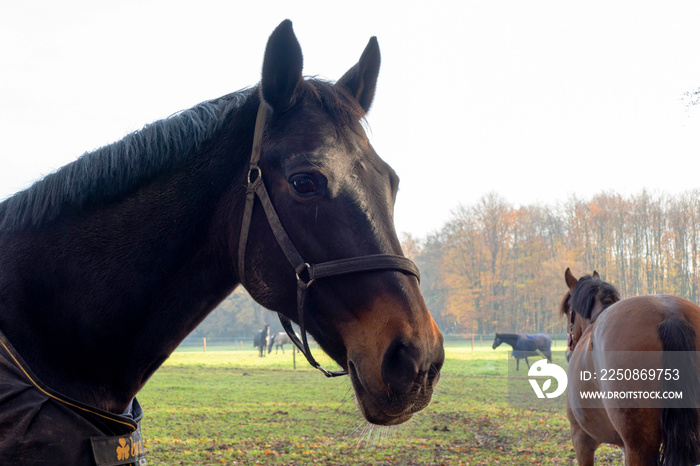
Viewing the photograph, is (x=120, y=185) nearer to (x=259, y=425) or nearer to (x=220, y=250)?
(x=220, y=250)

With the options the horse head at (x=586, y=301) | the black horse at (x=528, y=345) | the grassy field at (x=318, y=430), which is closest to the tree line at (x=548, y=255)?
the black horse at (x=528, y=345)

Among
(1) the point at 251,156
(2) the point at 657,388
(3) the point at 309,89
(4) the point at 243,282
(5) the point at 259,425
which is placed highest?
(3) the point at 309,89

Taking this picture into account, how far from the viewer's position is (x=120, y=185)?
2016 mm

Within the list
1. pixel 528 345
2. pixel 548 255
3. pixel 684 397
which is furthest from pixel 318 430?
pixel 548 255

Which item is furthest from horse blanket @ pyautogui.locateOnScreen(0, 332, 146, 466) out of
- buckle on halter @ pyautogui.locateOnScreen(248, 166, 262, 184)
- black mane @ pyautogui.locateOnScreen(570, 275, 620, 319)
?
black mane @ pyautogui.locateOnScreen(570, 275, 620, 319)

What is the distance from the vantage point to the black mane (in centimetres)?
627

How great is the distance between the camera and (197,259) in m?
2.03

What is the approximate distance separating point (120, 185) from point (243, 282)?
0.61m

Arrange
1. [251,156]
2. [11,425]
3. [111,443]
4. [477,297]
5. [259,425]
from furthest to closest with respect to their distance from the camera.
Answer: [477,297] < [259,425] < [251,156] < [111,443] < [11,425]

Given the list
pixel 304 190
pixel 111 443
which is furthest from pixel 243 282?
pixel 111 443

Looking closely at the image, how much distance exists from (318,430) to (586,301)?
632cm

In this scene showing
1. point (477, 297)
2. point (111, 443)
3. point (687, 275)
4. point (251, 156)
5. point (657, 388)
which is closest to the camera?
point (111, 443)

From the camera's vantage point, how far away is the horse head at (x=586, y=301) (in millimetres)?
6281

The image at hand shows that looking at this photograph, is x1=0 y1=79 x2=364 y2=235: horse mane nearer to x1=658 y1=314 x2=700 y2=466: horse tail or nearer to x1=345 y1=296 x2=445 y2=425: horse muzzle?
x1=345 y1=296 x2=445 y2=425: horse muzzle
